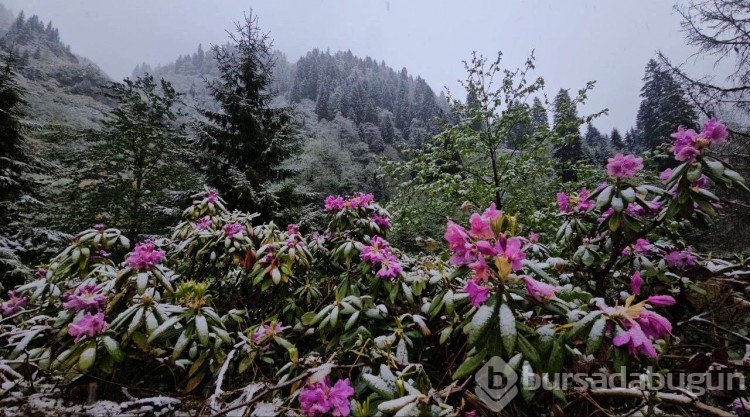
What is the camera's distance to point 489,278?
3.24ft

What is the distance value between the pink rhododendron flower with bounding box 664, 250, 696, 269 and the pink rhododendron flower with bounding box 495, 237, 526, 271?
1.44 m

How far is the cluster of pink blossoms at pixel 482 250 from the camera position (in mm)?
939

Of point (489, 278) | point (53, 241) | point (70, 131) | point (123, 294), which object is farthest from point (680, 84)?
point (70, 131)

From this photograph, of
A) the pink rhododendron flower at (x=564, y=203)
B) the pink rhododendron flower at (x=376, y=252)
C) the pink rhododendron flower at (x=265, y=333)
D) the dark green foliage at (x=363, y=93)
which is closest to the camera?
the pink rhododendron flower at (x=265, y=333)

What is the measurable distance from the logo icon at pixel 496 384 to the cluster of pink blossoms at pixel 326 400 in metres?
0.42

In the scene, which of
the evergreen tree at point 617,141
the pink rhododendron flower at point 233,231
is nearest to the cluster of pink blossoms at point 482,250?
the pink rhododendron flower at point 233,231

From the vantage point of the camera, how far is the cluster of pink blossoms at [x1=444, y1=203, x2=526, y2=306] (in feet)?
3.08

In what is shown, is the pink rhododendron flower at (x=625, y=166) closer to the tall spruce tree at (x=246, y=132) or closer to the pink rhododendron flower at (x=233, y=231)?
the pink rhododendron flower at (x=233, y=231)

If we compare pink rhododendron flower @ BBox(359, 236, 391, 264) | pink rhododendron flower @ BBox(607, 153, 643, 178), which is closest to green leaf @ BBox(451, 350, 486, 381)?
pink rhododendron flower @ BBox(359, 236, 391, 264)

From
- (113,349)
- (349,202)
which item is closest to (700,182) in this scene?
(349,202)

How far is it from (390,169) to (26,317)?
5.66m

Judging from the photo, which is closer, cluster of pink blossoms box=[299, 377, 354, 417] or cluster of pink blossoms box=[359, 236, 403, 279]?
cluster of pink blossoms box=[299, 377, 354, 417]

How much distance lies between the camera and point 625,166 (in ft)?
4.81

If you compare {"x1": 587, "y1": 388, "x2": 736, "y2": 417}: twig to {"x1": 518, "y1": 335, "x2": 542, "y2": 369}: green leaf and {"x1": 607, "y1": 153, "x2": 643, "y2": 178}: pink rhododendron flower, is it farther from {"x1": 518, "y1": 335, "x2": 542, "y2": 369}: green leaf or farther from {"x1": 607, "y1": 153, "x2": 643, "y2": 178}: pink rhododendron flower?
{"x1": 607, "y1": 153, "x2": 643, "y2": 178}: pink rhododendron flower
